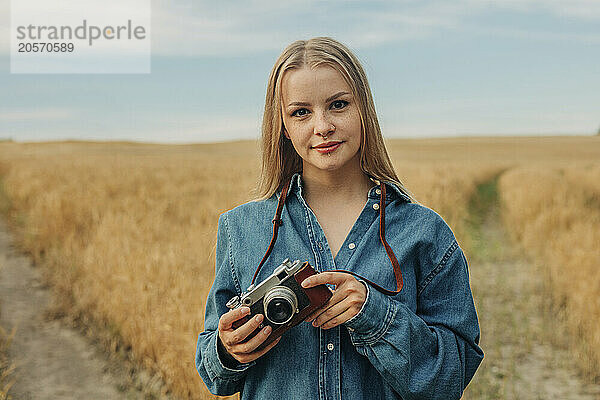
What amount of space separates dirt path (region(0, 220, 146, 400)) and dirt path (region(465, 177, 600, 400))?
256cm

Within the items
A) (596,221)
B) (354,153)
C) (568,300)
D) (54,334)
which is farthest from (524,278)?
(354,153)

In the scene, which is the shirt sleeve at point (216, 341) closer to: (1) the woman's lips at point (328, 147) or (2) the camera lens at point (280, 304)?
(2) the camera lens at point (280, 304)

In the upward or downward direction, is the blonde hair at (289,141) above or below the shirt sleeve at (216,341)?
above

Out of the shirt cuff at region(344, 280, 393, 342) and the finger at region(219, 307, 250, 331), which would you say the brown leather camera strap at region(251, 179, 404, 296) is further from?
the finger at region(219, 307, 250, 331)

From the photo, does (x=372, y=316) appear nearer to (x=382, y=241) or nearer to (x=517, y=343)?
(x=382, y=241)

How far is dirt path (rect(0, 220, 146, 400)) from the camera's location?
4.13 metres

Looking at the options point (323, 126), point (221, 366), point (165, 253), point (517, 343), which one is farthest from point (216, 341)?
point (165, 253)

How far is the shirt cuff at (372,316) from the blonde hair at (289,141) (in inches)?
14.9

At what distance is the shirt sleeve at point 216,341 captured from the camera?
1.52m

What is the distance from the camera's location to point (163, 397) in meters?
3.71

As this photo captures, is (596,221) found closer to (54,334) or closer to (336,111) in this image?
(54,334)

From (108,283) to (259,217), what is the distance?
3973 mm

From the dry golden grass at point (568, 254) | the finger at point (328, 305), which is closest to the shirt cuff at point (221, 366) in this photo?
the finger at point (328, 305)

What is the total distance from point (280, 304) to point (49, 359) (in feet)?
12.9
